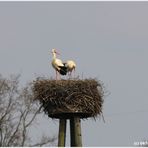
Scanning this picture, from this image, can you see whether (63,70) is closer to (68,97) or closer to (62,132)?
(68,97)

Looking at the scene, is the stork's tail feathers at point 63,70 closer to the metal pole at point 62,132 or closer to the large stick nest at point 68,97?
the large stick nest at point 68,97

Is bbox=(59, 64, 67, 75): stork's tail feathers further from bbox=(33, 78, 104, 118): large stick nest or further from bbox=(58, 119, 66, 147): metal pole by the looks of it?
bbox=(58, 119, 66, 147): metal pole

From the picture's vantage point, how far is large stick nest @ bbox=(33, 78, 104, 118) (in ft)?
49.1

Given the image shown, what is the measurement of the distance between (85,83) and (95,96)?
0.36 metres

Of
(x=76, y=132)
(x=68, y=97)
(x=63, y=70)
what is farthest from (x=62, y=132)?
(x=63, y=70)

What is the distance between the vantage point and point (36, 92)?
600 inches

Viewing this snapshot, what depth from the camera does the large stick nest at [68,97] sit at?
14977mm

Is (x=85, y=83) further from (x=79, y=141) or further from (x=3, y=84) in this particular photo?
(x=3, y=84)

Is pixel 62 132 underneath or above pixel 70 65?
underneath

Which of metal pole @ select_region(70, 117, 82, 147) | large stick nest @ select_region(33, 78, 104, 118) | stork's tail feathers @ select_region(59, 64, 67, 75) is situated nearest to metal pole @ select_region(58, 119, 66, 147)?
metal pole @ select_region(70, 117, 82, 147)

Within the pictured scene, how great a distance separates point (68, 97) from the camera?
14914 millimetres

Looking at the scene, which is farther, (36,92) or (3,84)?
(3,84)

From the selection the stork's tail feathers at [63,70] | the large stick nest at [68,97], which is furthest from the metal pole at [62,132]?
the stork's tail feathers at [63,70]

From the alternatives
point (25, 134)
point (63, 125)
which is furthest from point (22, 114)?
point (63, 125)
